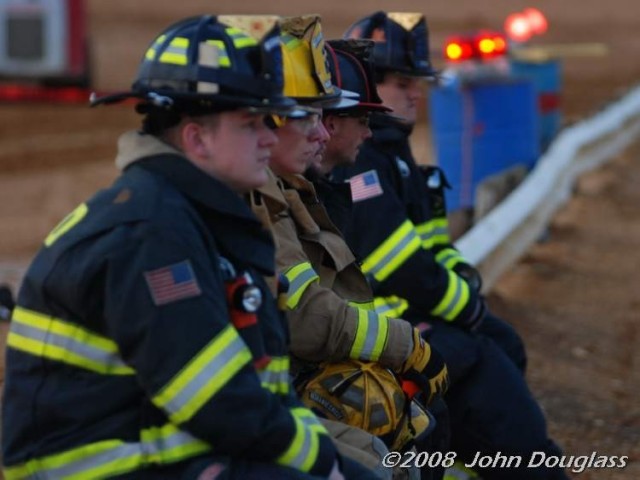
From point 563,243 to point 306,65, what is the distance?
830 cm

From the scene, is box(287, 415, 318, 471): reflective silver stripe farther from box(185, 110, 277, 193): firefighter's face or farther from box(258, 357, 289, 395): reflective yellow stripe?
box(185, 110, 277, 193): firefighter's face

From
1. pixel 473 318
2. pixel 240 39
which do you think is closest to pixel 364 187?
pixel 473 318

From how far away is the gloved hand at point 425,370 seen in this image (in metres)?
4.93

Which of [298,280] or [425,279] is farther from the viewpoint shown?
[425,279]

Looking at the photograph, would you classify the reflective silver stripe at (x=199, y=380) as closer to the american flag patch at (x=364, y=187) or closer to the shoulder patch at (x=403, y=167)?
the american flag patch at (x=364, y=187)

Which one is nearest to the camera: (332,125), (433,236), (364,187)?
(332,125)

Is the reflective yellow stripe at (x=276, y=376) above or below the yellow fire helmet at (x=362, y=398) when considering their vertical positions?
above

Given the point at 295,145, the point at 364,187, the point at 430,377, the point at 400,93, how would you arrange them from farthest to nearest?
the point at 400,93
the point at 364,187
the point at 430,377
the point at 295,145

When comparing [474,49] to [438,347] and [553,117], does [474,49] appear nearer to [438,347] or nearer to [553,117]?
[553,117]

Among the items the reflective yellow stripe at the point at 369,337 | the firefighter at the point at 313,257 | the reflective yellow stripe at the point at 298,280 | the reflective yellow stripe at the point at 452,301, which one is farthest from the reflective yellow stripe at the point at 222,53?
the reflective yellow stripe at the point at 452,301

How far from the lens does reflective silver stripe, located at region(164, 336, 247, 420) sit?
3.52 meters

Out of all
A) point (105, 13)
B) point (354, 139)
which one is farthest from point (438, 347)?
point (105, 13)

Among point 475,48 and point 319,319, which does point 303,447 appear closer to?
point 319,319

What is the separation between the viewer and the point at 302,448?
3.75 meters
